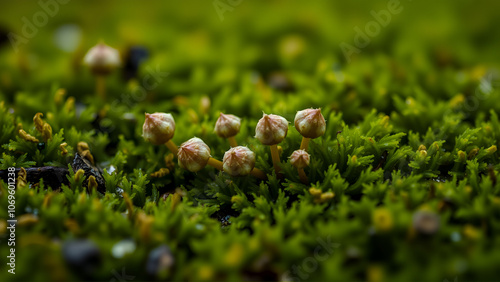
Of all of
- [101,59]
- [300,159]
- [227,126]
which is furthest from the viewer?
[101,59]

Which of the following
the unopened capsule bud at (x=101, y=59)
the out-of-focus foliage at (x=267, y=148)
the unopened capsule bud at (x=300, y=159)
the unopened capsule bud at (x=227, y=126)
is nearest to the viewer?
the out-of-focus foliage at (x=267, y=148)

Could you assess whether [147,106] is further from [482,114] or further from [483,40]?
[483,40]

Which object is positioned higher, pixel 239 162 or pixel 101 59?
pixel 101 59

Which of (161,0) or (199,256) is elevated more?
(161,0)

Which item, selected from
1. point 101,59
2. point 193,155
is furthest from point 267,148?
point 101,59

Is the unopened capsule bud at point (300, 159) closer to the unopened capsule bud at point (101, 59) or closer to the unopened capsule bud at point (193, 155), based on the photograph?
the unopened capsule bud at point (193, 155)

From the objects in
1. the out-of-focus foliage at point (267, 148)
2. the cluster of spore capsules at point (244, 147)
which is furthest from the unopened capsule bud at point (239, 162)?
the out-of-focus foliage at point (267, 148)

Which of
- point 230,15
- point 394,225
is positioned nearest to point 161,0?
point 230,15

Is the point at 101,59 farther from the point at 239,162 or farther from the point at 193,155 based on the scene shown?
the point at 239,162

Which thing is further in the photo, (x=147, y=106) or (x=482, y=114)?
(x=147, y=106)
